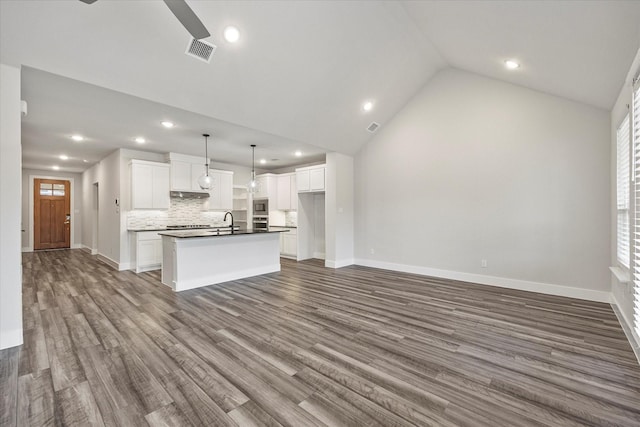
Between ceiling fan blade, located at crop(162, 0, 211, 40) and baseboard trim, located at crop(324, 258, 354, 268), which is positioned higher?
ceiling fan blade, located at crop(162, 0, 211, 40)

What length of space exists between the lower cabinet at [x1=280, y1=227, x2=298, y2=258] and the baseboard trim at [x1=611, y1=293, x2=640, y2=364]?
599 centimetres

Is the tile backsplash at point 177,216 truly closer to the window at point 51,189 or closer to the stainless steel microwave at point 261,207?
the stainless steel microwave at point 261,207

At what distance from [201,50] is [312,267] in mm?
4768

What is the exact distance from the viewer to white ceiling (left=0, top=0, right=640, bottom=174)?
2.65 m

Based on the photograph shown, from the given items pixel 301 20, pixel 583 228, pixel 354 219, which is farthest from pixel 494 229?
pixel 301 20

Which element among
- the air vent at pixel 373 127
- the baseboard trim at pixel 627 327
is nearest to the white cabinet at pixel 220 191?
the air vent at pixel 373 127

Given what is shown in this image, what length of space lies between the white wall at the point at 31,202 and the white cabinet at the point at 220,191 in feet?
19.8

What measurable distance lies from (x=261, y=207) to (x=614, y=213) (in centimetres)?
749

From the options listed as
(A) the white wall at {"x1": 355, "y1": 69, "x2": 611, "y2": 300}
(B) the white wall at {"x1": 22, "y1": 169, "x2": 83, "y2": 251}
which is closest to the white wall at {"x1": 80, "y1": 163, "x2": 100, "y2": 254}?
(B) the white wall at {"x1": 22, "y1": 169, "x2": 83, "y2": 251}

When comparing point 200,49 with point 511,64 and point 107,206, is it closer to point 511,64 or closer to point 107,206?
point 511,64

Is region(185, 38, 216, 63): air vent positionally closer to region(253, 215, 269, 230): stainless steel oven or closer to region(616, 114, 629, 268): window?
region(616, 114, 629, 268): window

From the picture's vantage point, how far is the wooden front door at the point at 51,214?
9398mm

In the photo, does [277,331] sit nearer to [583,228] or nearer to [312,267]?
[312,267]

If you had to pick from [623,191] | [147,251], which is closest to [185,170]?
[147,251]
